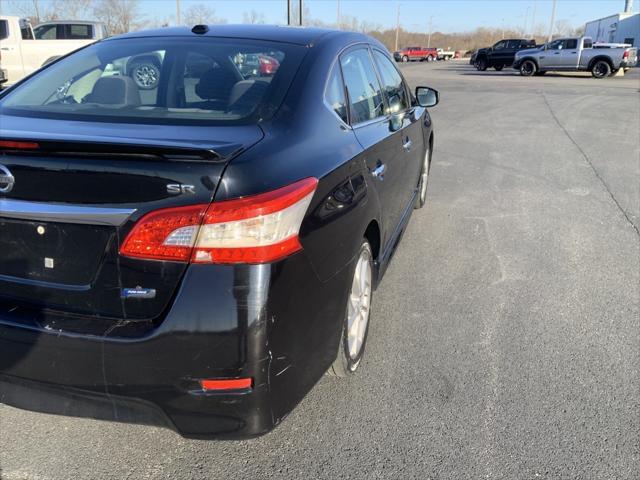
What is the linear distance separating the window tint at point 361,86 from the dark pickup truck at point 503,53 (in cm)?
3402

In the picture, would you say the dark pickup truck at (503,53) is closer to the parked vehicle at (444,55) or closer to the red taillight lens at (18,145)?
the parked vehicle at (444,55)

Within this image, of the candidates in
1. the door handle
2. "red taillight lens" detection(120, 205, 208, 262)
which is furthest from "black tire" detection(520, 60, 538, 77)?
"red taillight lens" detection(120, 205, 208, 262)

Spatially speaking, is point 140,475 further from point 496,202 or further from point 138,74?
point 496,202

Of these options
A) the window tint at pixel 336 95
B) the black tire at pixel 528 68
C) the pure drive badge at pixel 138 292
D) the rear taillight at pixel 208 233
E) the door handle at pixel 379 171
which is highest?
the window tint at pixel 336 95

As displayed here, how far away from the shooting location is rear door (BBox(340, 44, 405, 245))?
2953mm

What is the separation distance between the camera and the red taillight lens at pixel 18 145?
1950 mm

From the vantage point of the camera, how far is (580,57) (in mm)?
26953

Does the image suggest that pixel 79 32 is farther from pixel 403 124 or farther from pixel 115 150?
pixel 115 150

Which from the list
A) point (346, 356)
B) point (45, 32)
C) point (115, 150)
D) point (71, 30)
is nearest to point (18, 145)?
point (115, 150)

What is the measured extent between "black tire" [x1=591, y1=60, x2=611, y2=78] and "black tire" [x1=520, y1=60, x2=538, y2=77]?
279 cm

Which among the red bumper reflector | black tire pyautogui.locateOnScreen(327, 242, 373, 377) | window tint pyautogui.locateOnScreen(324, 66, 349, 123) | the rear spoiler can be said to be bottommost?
black tire pyautogui.locateOnScreen(327, 242, 373, 377)

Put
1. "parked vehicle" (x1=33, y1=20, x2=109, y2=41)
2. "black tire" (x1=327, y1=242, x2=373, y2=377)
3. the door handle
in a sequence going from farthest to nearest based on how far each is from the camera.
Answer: "parked vehicle" (x1=33, y1=20, x2=109, y2=41)
the door handle
"black tire" (x1=327, y1=242, x2=373, y2=377)

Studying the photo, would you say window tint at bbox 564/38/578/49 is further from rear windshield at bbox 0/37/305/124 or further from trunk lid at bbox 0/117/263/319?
trunk lid at bbox 0/117/263/319

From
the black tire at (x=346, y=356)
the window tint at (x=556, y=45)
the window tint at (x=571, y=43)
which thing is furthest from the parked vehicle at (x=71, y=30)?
the window tint at (x=571, y=43)
